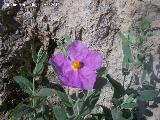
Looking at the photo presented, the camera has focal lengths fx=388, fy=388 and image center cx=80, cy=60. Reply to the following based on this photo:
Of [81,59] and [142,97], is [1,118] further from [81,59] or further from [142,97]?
[142,97]

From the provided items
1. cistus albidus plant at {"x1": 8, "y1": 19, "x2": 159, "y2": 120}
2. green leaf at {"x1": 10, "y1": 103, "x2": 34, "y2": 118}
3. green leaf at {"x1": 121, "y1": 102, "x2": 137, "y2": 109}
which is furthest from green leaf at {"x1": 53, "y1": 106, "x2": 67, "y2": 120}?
green leaf at {"x1": 121, "y1": 102, "x2": 137, "y2": 109}

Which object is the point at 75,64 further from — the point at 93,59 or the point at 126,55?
the point at 126,55

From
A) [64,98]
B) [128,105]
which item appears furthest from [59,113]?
[128,105]

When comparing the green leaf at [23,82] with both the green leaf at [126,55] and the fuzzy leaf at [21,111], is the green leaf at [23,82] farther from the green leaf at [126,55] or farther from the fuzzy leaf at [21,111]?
the green leaf at [126,55]

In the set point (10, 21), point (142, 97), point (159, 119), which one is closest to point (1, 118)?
point (10, 21)

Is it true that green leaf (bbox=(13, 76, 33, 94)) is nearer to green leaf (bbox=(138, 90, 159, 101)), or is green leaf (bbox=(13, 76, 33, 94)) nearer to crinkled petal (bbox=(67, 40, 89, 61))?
crinkled petal (bbox=(67, 40, 89, 61))

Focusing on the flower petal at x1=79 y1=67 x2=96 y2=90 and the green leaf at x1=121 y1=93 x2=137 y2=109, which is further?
the green leaf at x1=121 y1=93 x2=137 y2=109

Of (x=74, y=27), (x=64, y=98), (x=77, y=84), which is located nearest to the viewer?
(x=77, y=84)
